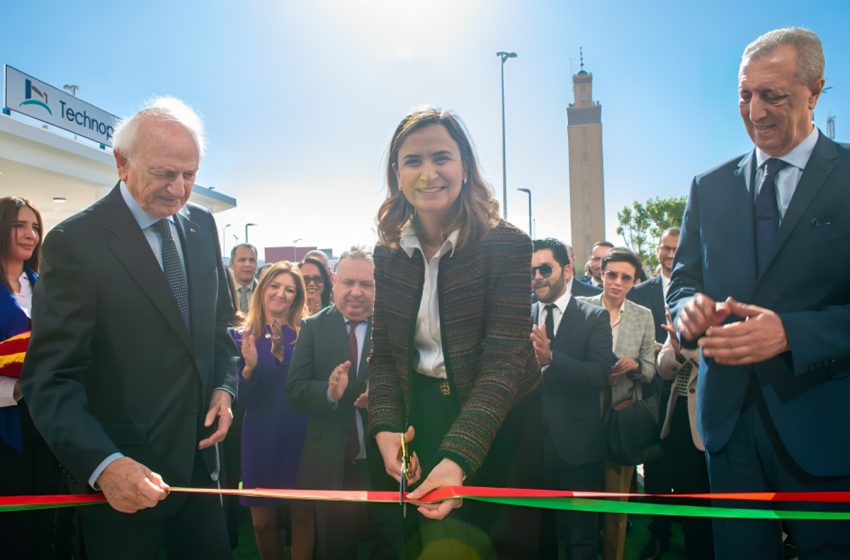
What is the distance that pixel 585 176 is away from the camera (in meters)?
78.4

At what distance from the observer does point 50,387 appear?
1.79 m

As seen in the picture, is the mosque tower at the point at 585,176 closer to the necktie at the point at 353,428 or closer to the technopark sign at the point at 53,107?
the technopark sign at the point at 53,107

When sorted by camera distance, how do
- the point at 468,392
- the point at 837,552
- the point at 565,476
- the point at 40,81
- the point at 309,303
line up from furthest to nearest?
1. the point at 40,81
2. the point at 309,303
3. the point at 565,476
4. the point at 468,392
5. the point at 837,552

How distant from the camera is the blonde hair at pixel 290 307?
433 centimetres

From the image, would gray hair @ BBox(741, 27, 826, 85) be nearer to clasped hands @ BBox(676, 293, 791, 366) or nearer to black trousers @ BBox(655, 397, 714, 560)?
clasped hands @ BBox(676, 293, 791, 366)

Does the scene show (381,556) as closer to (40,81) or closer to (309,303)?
(309,303)

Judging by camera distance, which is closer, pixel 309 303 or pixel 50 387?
pixel 50 387

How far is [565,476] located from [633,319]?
145 centimetres

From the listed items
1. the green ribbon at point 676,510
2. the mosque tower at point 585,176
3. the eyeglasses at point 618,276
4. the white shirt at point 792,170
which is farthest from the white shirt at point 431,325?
the mosque tower at point 585,176

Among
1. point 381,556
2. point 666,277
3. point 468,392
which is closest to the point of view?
point 468,392

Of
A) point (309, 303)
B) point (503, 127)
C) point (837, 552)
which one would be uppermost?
point (503, 127)

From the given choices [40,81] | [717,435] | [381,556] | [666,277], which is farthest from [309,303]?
[40,81]

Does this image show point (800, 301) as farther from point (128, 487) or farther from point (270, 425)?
point (270, 425)

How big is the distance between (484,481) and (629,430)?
2.20 metres
